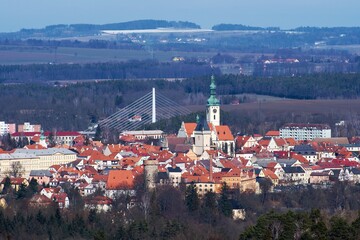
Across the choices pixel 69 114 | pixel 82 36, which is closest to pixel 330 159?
pixel 69 114

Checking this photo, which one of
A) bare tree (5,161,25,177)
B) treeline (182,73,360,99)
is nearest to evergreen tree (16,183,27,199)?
bare tree (5,161,25,177)

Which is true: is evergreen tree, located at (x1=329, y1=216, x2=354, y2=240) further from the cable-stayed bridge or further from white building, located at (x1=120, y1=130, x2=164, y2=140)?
the cable-stayed bridge

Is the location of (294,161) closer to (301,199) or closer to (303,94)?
(301,199)

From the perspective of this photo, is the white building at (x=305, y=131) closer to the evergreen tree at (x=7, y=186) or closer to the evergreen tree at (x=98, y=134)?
the evergreen tree at (x=98, y=134)

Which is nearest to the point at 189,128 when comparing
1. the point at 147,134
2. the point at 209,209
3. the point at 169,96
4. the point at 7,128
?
the point at 147,134

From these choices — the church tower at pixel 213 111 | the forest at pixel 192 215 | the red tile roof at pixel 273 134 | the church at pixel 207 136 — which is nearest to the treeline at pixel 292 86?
the red tile roof at pixel 273 134
